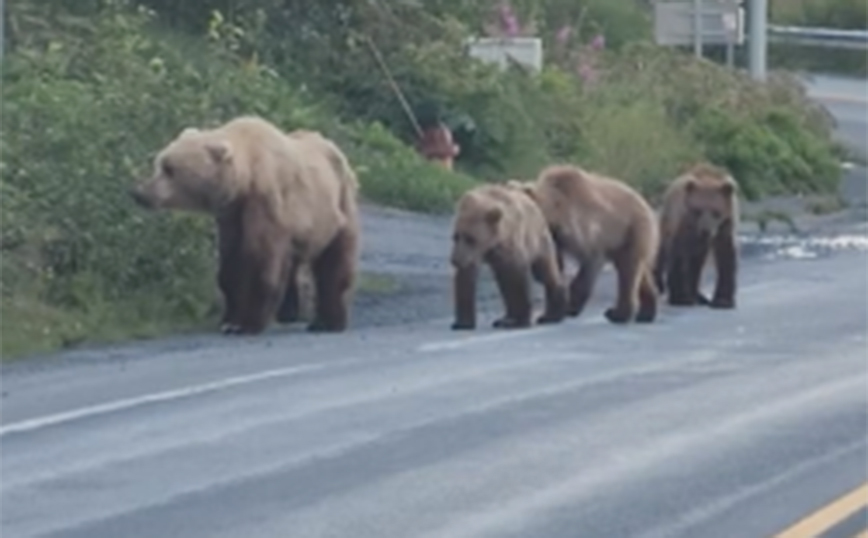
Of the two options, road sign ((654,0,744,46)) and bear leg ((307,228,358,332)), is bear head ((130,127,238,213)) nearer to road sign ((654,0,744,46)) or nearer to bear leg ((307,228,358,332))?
bear leg ((307,228,358,332))

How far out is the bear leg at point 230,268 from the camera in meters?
20.6

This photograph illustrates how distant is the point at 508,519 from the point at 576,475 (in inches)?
50.1

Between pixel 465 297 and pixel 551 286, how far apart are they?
0.80 metres

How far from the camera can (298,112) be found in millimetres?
31141

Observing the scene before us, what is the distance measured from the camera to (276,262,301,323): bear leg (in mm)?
21578

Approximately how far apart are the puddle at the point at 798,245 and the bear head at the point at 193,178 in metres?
10.1

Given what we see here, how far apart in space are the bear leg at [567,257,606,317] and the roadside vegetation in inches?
92.6

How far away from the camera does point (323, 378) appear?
1758cm

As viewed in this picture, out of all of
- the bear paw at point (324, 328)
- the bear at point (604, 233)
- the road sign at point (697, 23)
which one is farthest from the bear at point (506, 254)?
the road sign at point (697, 23)

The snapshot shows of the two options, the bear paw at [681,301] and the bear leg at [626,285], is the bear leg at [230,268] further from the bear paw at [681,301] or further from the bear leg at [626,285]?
the bear paw at [681,301]

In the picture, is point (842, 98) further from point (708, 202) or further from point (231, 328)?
point (231, 328)

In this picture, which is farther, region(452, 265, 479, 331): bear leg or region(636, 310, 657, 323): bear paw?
region(636, 310, 657, 323): bear paw

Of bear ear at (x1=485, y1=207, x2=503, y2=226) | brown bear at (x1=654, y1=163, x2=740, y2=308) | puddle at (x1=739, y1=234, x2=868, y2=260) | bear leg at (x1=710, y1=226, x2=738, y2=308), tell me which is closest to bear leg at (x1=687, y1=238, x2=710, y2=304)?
brown bear at (x1=654, y1=163, x2=740, y2=308)

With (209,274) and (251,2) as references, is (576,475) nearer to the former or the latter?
(209,274)
